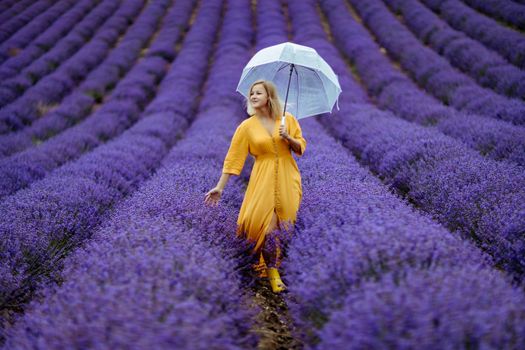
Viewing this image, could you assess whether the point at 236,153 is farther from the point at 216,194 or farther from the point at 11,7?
the point at 11,7

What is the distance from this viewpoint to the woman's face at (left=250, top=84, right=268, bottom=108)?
8.94 feet

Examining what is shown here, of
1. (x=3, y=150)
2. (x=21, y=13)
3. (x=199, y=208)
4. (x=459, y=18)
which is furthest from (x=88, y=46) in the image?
(x=199, y=208)

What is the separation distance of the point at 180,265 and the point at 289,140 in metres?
1.22

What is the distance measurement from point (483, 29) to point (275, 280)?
9614mm

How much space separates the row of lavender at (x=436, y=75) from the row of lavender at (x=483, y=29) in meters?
1.02

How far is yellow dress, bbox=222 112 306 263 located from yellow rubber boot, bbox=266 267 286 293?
0.17 meters

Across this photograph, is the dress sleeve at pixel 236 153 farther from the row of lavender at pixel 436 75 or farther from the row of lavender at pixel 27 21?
the row of lavender at pixel 27 21

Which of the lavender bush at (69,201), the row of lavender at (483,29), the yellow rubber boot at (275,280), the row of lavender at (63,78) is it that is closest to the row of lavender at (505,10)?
the row of lavender at (483,29)

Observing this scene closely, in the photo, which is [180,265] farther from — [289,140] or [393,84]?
[393,84]

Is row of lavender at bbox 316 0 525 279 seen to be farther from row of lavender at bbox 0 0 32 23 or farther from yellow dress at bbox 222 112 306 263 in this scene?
row of lavender at bbox 0 0 32 23

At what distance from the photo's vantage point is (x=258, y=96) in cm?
272

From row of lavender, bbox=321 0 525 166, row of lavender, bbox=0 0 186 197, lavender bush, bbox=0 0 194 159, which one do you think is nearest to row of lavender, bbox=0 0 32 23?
lavender bush, bbox=0 0 194 159

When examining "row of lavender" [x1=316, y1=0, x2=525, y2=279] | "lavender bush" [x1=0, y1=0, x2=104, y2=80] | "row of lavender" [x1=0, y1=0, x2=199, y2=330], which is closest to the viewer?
"row of lavender" [x1=316, y1=0, x2=525, y2=279]

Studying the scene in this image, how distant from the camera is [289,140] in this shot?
267 centimetres
